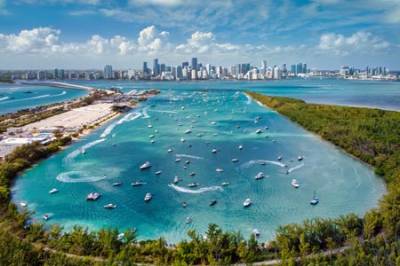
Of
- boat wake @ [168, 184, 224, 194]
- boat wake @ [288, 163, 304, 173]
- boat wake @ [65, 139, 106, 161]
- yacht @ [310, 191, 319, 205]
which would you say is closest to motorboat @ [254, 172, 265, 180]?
boat wake @ [288, 163, 304, 173]

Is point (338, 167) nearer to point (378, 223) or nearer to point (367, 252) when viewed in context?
point (378, 223)

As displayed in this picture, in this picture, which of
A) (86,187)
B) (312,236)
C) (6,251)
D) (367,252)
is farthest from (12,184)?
(367,252)

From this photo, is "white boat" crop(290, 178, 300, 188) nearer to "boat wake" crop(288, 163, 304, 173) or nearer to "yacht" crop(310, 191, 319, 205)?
"yacht" crop(310, 191, 319, 205)

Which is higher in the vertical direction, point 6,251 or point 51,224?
point 6,251

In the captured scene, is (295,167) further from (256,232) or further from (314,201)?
(256,232)

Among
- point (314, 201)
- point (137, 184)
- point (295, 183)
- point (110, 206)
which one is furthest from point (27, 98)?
point (314, 201)

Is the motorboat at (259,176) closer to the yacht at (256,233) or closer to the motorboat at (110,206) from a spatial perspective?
the yacht at (256,233)

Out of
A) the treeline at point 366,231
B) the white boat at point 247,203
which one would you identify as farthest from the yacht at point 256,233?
the white boat at point 247,203
